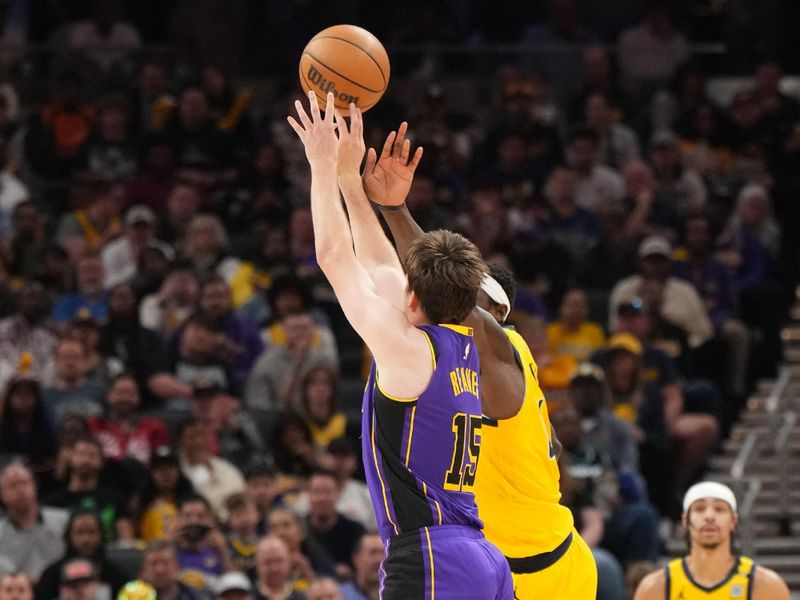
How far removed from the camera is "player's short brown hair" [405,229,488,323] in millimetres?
6035

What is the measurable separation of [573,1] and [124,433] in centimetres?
871

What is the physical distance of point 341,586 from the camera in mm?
11102

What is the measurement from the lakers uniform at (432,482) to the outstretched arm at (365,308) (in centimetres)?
6

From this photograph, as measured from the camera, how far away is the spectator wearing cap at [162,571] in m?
10.6

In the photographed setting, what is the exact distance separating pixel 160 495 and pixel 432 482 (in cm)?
606

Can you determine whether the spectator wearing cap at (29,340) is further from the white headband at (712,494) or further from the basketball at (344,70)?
the basketball at (344,70)

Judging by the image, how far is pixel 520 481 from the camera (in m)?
7.02

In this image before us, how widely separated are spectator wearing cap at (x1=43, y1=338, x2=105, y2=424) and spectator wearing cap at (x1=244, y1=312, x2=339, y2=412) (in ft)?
4.14

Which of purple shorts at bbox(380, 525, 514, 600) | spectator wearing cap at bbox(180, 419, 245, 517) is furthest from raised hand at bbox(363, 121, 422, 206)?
spectator wearing cap at bbox(180, 419, 245, 517)

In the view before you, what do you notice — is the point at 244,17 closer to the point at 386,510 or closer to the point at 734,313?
the point at 734,313

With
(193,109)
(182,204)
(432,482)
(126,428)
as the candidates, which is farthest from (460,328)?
(193,109)

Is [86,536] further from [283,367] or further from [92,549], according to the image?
[283,367]

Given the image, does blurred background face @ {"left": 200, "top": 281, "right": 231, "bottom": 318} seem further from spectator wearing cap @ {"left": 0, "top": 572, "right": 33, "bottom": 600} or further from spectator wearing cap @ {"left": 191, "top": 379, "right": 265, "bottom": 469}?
spectator wearing cap @ {"left": 0, "top": 572, "right": 33, "bottom": 600}

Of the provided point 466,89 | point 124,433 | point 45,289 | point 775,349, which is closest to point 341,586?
point 124,433
